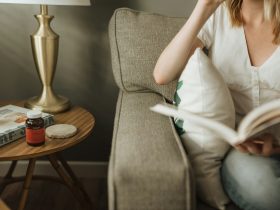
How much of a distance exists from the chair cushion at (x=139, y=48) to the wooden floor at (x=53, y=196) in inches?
23.1

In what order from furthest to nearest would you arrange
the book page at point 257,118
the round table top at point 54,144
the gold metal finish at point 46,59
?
1. the gold metal finish at point 46,59
2. the round table top at point 54,144
3. the book page at point 257,118

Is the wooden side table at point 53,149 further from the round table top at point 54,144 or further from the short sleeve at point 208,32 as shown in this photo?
the short sleeve at point 208,32

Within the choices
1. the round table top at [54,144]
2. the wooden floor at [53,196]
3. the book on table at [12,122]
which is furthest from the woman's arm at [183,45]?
the wooden floor at [53,196]

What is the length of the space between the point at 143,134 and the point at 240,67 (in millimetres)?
391

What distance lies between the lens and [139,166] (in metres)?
0.81

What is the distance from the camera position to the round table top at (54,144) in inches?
41.9

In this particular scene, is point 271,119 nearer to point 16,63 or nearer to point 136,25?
point 136,25

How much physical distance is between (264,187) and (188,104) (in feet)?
0.91

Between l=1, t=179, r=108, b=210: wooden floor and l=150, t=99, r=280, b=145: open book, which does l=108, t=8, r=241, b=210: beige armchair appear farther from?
l=1, t=179, r=108, b=210: wooden floor

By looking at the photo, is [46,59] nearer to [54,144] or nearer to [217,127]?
[54,144]

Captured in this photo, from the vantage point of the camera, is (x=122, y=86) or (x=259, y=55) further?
(x=122, y=86)

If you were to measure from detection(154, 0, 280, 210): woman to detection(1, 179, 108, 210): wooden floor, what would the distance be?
2.41 feet

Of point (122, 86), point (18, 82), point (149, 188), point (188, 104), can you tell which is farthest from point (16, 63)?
point (149, 188)

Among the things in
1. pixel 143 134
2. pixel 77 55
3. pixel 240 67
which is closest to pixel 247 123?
pixel 143 134
